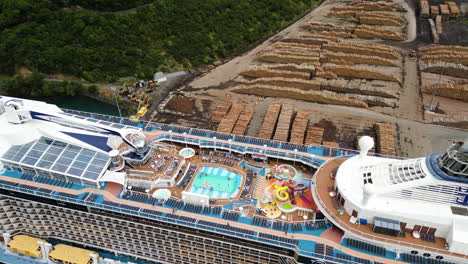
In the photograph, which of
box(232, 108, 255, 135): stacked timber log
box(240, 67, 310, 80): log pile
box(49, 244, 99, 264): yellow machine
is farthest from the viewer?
box(240, 67, 310, 80): log pile

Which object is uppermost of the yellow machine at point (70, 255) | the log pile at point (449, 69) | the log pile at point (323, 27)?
the log pile at point (323, 27)

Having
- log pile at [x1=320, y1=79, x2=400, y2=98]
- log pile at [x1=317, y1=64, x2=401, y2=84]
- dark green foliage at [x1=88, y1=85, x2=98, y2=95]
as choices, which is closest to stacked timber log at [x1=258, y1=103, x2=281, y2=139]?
log pile at [x1=320, y1=79, x2=400, y2=98]

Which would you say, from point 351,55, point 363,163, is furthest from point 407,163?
point 351,55

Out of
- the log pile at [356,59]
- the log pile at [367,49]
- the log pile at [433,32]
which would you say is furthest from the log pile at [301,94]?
the log pile at [433,32]

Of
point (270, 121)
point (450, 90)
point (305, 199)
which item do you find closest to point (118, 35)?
point (270, 121)

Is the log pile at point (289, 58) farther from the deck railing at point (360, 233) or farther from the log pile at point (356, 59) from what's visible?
the deck railing at point (360, 233)

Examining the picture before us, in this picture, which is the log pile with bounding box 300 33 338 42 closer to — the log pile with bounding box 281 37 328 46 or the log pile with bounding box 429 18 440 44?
the log pile with bounding box 281 37 328 46

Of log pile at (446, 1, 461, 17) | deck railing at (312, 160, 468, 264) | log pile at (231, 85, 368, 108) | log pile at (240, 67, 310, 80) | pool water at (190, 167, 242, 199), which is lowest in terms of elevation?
pool water at (190, 167, 242, 199)

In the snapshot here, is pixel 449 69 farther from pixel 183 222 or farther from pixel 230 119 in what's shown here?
pixel 183 222
